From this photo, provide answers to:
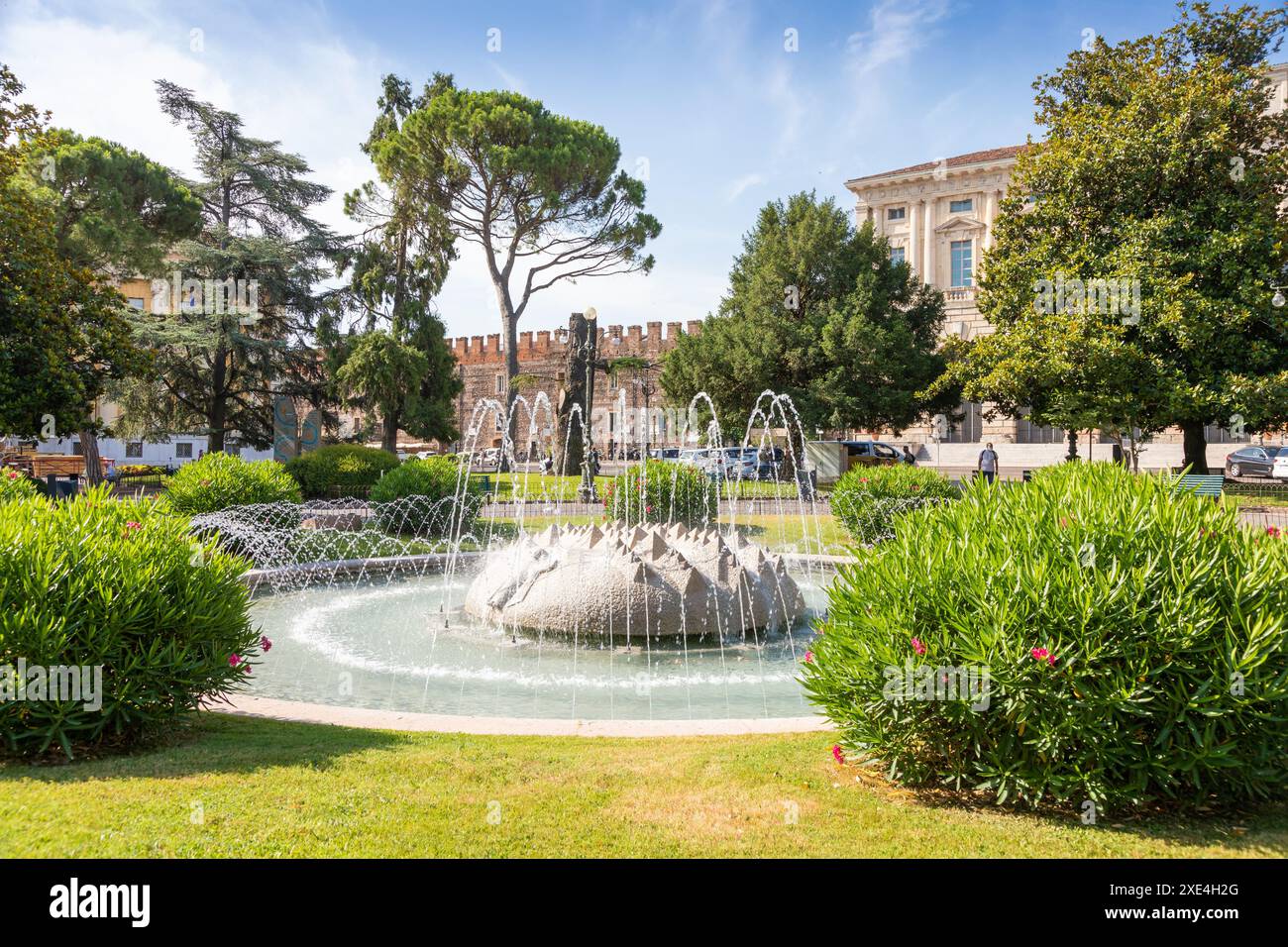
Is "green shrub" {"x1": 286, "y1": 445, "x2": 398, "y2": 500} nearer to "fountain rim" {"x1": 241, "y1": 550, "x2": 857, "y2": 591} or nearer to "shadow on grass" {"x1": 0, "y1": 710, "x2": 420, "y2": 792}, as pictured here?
"fountain rim" {"x1": 241, "y1": 550, "x2": 857, "y2": 591}

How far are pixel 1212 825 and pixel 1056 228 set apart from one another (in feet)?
67.9

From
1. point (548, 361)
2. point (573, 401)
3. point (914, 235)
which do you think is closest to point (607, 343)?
point (548, 361)

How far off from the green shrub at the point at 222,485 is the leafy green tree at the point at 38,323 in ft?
9.17

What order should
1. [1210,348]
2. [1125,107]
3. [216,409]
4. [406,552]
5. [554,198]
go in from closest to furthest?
[406,552], [1210,348], [1125,107], [216,409], [554,198]

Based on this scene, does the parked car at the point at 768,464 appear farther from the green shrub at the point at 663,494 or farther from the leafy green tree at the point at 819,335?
the green shrub at the point at 663,494

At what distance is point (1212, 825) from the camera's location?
3.66 metres

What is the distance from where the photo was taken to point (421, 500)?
15.6m

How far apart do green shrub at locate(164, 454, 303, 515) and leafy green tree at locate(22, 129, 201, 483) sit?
9.38m

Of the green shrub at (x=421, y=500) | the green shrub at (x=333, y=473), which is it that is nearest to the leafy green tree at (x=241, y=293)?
the green shrub at (x=333, y=473)

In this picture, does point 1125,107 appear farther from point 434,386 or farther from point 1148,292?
point 434,386

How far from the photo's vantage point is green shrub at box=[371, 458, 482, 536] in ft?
50.7

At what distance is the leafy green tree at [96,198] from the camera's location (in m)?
20.6

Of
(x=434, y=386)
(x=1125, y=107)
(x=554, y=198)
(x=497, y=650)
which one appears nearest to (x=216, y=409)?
(x=434, y=386)

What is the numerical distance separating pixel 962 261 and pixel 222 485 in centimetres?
4004
